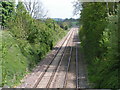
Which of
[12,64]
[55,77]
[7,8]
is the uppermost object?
[7,8]

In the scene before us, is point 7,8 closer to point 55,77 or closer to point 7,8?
point 7,8

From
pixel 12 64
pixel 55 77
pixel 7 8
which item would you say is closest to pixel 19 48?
pixel 12 64

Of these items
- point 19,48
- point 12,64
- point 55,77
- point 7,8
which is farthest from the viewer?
point 7,8

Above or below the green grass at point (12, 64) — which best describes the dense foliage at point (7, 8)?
above

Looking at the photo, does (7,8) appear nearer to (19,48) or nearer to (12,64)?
(19,48)

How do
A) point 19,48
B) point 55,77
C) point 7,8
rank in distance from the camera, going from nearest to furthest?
point 55,77
point 19,48
point 7,8

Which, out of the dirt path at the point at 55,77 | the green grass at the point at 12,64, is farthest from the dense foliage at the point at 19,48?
the dirt path at the point at 55,77

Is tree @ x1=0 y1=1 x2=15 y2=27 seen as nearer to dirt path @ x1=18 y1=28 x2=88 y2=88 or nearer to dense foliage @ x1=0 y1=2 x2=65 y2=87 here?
dense foliage @ x1=0 y1=2 x2=65 y2=87

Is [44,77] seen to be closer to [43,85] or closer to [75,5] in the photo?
[43,85]

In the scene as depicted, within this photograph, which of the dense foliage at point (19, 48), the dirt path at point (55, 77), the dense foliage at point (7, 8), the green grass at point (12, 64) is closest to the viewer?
the dirt path at point (55, 77)

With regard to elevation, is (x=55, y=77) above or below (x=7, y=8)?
below

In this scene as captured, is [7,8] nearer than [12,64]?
No

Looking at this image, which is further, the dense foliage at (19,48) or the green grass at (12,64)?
the dense foliage at (19,48)

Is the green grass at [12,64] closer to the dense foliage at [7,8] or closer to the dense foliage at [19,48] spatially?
the dense foliage at [19,48]
